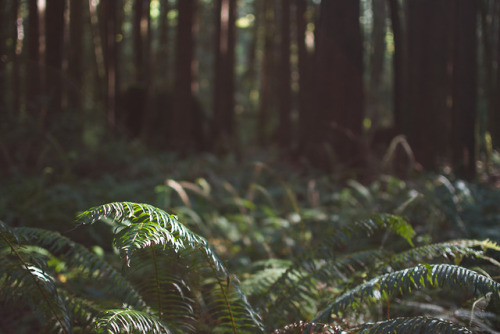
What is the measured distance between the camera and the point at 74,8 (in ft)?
44.9

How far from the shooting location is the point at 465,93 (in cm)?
780

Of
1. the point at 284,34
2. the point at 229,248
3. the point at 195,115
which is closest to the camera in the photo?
the point at 229,248

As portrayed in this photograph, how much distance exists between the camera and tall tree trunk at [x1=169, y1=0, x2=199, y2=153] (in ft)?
38.4

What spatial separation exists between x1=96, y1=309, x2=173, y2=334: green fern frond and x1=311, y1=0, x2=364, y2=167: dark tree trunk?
7.04 meters

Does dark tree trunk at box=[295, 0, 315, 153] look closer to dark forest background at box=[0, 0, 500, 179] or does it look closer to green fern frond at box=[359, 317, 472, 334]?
dark forest background at box=[0, 0, 500, 179]

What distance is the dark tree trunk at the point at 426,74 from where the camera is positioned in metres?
8.20

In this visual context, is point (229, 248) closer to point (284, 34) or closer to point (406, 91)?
point (406, 91)

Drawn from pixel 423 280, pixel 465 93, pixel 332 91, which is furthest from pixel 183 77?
pixel 423 280

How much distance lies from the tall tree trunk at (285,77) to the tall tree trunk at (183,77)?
168 inches

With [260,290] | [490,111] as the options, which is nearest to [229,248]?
[260,290]

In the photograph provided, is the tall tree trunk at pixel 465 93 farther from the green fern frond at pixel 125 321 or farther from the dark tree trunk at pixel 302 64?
the green fern frond at pixel 125 321

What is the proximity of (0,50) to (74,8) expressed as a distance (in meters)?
9.50

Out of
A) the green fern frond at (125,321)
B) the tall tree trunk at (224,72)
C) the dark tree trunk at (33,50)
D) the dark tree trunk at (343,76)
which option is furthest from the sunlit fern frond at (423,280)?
the tall tree trunk at (224,72)

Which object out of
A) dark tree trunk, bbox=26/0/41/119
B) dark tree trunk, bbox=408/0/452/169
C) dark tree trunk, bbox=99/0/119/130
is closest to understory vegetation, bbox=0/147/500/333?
dark tree trunk, bbox=408/0/452/169
